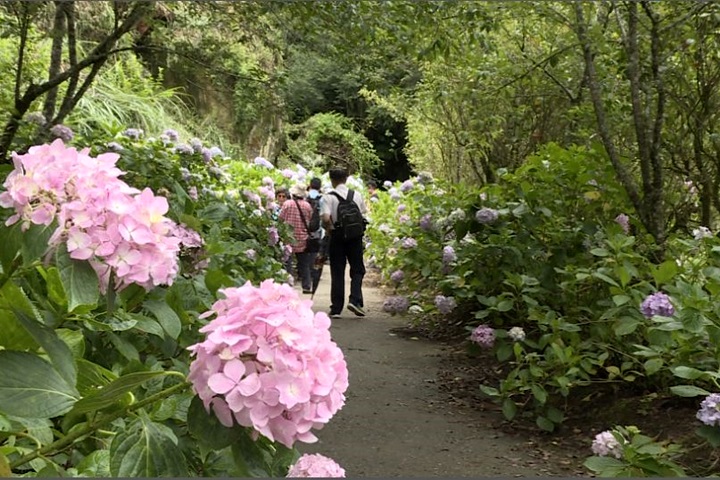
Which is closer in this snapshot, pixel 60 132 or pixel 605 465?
pixel 605 465

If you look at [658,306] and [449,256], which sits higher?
[449,256]

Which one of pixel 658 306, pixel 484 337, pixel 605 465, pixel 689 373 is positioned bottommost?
pixel 605 465

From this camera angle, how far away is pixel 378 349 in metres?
6.05

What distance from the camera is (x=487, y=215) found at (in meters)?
5.36

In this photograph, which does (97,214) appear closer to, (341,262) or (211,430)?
(211,430)

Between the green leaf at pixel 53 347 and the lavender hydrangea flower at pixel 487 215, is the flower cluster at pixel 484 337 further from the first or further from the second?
the green leaf at pixel 53 347

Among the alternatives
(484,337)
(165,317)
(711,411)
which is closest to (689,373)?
(711,411)

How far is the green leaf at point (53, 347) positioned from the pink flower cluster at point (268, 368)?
0.20 meters

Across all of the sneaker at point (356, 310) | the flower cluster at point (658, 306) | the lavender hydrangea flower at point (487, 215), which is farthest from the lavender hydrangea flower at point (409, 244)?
the flower cluster at point (658, 306)

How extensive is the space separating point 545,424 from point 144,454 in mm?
3154

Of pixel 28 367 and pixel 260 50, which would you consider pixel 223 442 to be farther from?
pixel 260 50

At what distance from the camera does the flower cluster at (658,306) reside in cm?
312

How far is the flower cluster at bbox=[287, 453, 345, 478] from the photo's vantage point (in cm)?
88

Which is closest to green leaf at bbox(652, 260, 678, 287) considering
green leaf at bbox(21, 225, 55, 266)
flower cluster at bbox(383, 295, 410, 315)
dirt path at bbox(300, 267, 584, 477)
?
dirt path at bbox(300, 267, 584, 477)
